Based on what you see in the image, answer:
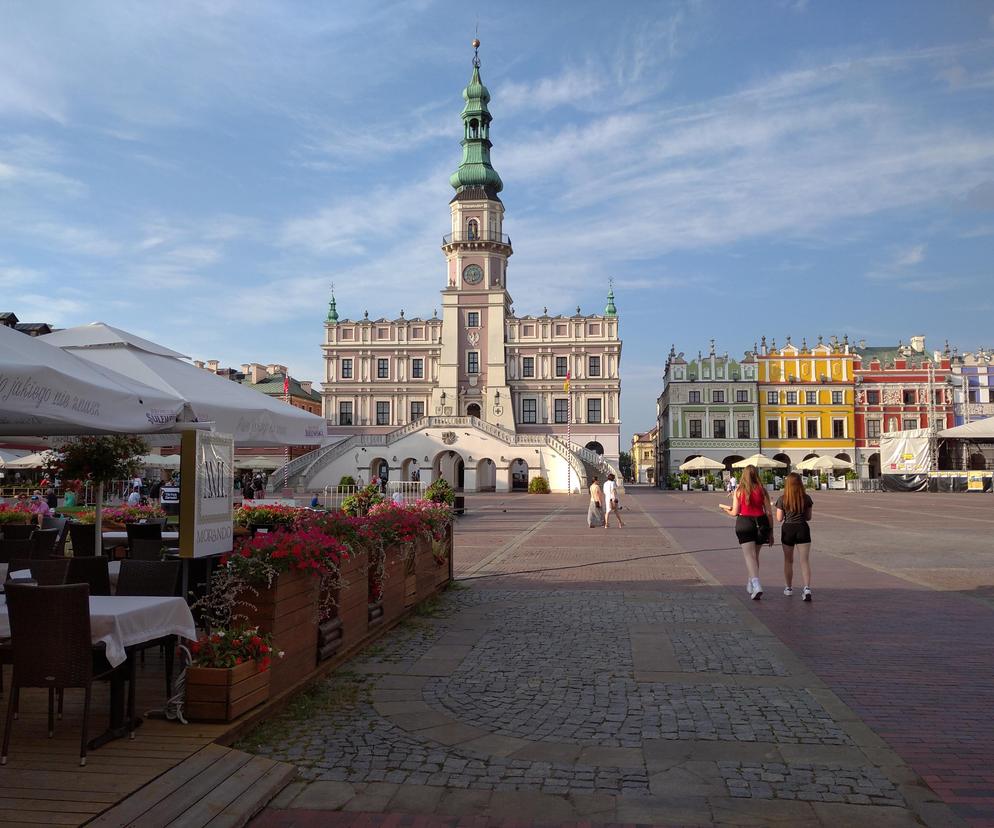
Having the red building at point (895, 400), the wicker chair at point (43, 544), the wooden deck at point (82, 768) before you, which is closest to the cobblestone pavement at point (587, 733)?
the wooden deck at point (82, 768)

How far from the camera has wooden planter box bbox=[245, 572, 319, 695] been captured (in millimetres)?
5938

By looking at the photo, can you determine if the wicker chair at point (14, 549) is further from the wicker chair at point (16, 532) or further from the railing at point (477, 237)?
the railing at point (477, 237)

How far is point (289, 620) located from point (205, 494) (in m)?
1.22

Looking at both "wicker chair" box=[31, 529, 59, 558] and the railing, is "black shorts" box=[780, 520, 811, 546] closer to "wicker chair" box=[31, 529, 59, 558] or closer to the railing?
"wicker chair" box=[31, 529, 59, 558]

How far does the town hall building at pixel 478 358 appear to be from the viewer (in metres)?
67.9

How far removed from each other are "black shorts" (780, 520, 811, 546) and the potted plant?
7595mm

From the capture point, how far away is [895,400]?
74.3 m

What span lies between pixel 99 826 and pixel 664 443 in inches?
3256

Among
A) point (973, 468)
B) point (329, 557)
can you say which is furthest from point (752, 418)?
point (329, 557)

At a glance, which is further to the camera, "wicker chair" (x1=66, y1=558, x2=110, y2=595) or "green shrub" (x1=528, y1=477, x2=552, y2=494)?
"green shrub" (x1=528, y1=477, x2=552, y2=494)

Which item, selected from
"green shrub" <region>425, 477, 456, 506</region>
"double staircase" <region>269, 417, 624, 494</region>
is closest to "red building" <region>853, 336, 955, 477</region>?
"double staircase" <region>269, 417, 624, 494</region>

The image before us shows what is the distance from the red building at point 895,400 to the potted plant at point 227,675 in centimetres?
7512

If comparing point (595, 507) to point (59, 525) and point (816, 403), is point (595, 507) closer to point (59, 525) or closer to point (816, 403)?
point (59, 525)

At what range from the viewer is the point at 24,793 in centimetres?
431
